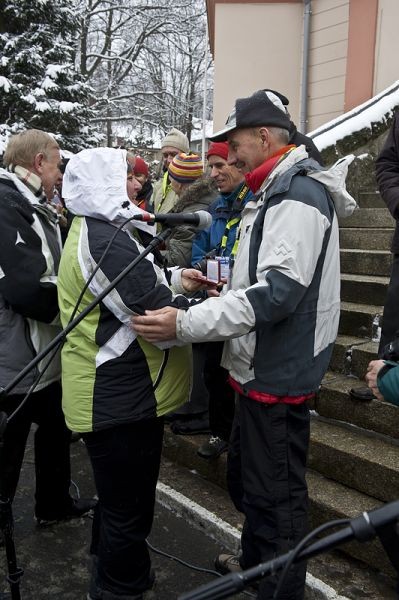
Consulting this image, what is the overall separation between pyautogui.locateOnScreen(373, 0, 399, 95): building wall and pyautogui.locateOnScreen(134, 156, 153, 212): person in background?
4853mm

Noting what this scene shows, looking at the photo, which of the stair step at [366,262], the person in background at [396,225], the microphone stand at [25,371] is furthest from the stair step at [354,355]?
the microphone stand at [25,371]

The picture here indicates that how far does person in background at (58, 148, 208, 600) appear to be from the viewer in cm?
212

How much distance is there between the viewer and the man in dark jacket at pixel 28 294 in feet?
8.27

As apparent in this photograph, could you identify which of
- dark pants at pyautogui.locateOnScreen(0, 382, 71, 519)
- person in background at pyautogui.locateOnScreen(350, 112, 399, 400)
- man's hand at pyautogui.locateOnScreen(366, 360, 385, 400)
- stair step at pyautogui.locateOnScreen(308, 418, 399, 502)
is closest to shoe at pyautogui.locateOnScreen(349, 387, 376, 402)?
person in background at pyautogui.locateOnScreen(350, 112, 399, 400)

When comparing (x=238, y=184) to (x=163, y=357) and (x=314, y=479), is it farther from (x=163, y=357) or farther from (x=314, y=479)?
(x=314, y=479)

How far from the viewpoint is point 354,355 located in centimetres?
366

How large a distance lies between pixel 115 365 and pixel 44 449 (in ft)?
3.98

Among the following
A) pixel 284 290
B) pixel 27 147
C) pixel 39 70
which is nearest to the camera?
pixel 284 290

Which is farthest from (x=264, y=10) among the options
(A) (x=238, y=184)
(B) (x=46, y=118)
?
(A) (x=238, y=184)

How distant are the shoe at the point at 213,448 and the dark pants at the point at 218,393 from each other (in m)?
0.03

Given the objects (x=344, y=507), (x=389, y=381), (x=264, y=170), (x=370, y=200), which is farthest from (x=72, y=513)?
(x=370, y=200)

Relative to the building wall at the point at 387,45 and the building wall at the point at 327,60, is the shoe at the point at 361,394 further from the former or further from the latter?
the building wall at the point at 327,60

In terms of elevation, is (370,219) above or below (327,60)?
below

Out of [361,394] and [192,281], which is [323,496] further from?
[192,281]
